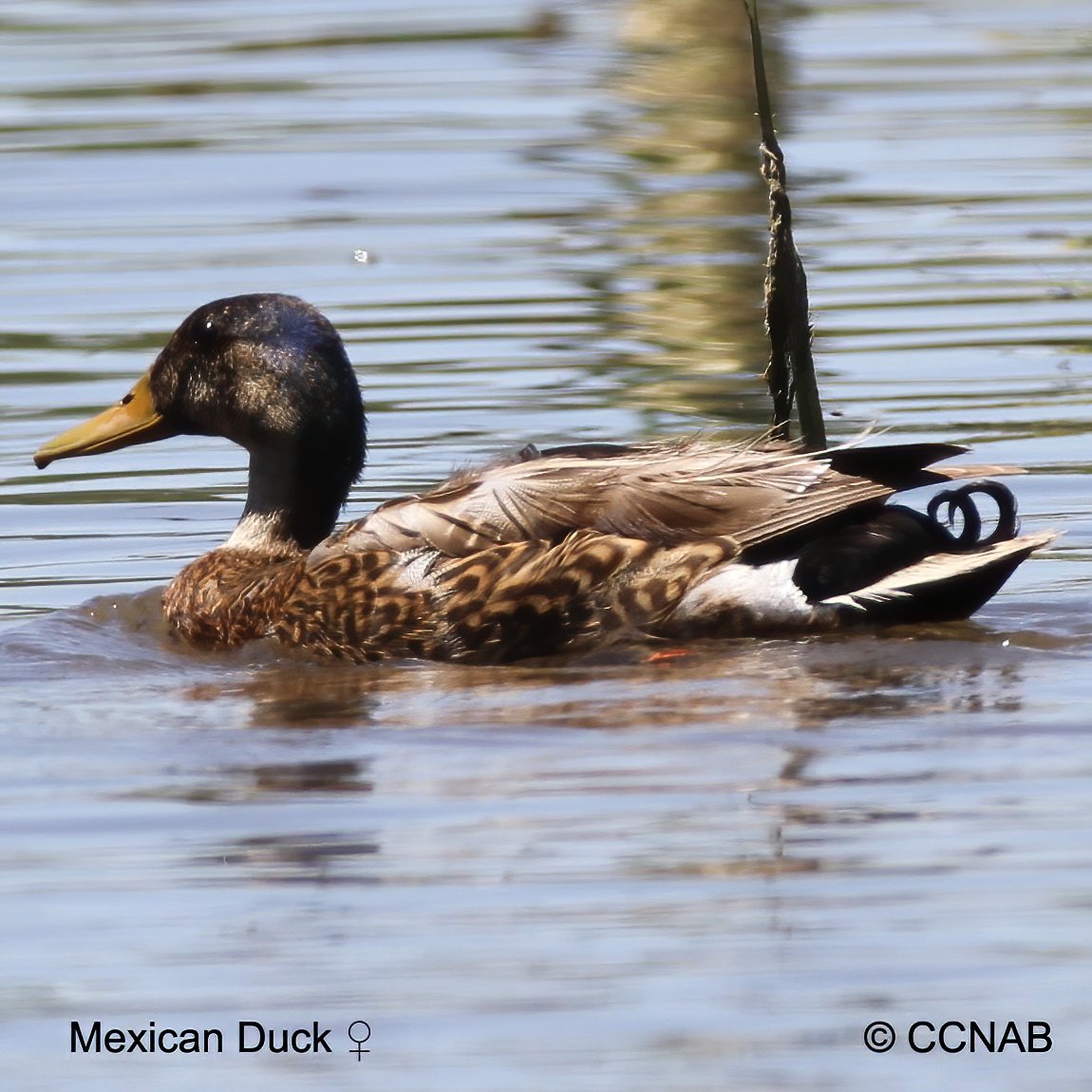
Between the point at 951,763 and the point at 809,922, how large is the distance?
122cm

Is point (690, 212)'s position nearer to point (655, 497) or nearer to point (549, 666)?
point (655, 497)

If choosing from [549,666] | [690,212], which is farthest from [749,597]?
[690,212]

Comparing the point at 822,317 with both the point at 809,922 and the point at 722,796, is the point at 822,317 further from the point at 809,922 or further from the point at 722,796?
the point at 809,922

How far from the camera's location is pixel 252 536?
8758 mm

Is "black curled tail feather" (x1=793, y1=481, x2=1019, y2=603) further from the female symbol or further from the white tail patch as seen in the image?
the female symbol

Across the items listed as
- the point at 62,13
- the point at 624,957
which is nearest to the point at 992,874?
the point at 624,957

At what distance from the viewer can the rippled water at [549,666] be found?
506 cm

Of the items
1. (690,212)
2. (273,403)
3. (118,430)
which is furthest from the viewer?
(690,212)

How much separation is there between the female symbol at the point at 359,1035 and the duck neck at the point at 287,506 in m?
Result: 3.88

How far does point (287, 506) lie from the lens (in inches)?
346

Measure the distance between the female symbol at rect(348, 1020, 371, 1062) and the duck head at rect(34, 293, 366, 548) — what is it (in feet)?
12.7

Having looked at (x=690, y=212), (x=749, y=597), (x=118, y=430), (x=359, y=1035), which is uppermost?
(x=690, y=212)

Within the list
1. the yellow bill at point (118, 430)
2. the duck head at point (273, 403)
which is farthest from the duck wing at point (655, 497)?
the yellow bill at point (118, 430)

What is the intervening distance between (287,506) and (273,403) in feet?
1.10
